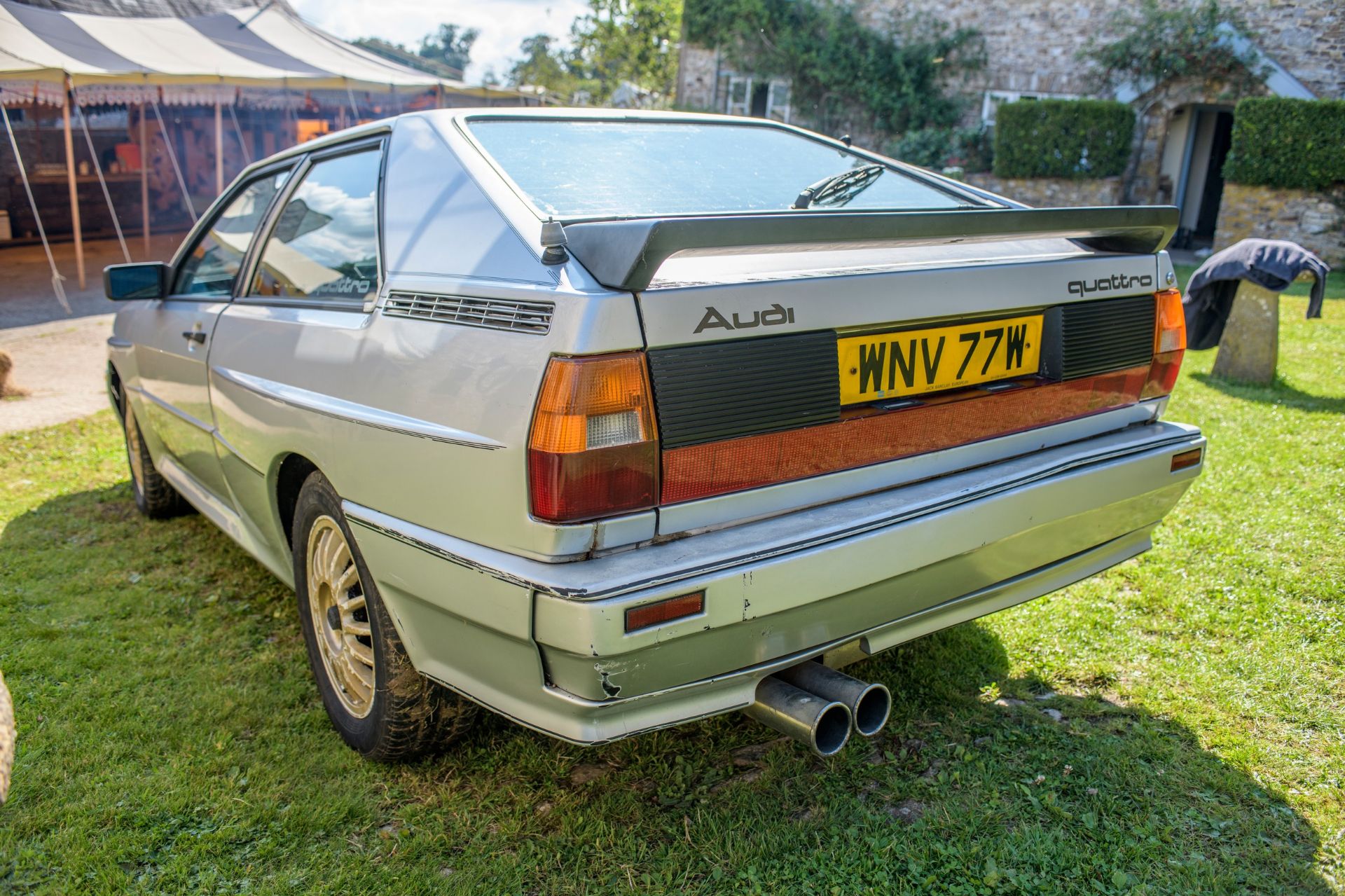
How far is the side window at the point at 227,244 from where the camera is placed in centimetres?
329

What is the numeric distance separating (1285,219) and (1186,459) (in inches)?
523

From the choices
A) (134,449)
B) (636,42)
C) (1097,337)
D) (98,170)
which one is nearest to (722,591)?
(1097,337)

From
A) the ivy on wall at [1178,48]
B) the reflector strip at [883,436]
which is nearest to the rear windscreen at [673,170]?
the reflector strip at [883,436]

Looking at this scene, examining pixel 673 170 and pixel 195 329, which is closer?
pixel 673 170

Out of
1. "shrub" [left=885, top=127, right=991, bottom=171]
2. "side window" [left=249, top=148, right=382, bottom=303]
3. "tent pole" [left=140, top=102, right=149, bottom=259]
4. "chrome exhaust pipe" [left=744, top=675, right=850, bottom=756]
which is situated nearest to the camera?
"chrome exhaust pipe" [left=744, top=675, right=850, bottom=756]

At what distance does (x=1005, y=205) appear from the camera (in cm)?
316

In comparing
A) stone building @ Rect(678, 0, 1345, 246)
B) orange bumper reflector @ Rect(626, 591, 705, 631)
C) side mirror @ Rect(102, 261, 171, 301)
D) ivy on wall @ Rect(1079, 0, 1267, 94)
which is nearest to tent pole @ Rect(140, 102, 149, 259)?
side mirror @ Rect(102, 261, 171, 301)

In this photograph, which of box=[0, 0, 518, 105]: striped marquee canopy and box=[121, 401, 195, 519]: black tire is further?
box=[0, 0, 518, 105]: striped marquee canopy

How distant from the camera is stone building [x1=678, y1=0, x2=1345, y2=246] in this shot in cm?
1401

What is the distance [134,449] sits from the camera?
4324 mm

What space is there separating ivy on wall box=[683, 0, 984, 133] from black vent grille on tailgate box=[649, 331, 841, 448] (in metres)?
16.5

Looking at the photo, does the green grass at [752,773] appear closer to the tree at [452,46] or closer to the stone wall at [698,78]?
the stone wall at [698,78]

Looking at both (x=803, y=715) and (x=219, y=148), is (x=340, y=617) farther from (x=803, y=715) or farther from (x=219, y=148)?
(x=219, y=148)

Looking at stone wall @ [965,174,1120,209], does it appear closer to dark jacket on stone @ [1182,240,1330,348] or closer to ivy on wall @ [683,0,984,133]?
ivy on wall @ [683,0,984,133]
